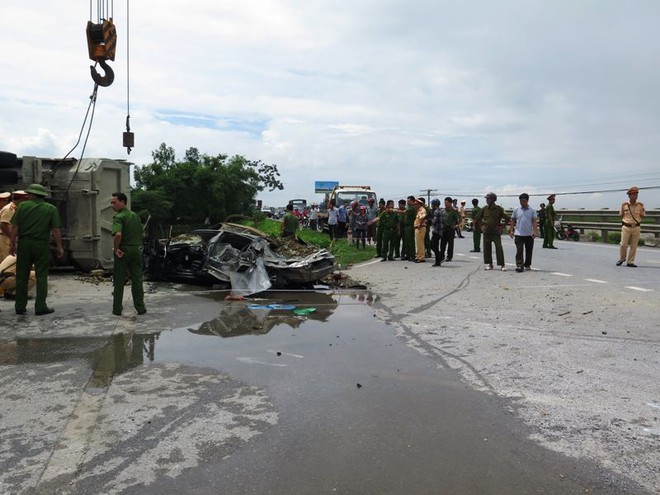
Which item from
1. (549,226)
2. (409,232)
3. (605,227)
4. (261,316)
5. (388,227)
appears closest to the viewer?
(261,316)

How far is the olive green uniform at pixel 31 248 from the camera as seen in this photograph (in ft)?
26.2

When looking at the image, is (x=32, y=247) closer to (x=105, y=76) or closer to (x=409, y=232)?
(x=105, y=76)


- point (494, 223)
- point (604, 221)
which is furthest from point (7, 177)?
point (604, 221)

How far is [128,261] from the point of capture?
817cm

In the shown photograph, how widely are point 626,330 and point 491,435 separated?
153 inches

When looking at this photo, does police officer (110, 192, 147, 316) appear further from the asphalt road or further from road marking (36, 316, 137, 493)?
road marking (36, 316, 137, 493)

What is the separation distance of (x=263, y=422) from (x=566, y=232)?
25.1 m

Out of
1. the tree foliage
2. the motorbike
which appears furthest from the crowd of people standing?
the tree foliage

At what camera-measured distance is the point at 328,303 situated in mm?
9586

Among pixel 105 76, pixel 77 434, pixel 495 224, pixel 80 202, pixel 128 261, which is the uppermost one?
pixel 105 76

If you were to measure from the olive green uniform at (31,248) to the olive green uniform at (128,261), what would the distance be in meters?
0.98

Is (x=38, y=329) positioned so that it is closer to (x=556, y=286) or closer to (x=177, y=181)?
(x=556, y=286)

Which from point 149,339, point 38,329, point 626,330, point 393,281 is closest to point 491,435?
point 626,330

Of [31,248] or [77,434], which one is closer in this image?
[77,434]
